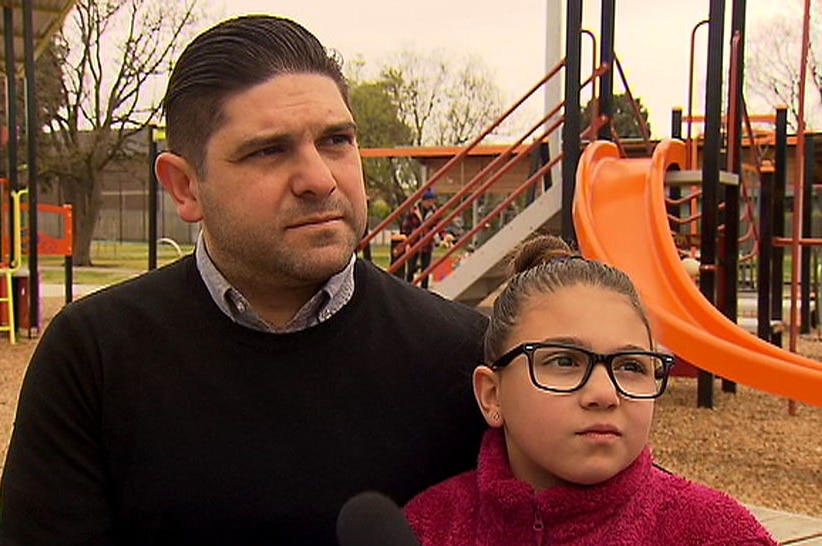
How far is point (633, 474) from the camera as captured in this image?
4.97 feet

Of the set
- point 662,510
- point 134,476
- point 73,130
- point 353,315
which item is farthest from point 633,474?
point 73,130

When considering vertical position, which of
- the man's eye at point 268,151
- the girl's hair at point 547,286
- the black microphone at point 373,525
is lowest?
the black microphone at point 373,525

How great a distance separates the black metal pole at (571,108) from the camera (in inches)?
284

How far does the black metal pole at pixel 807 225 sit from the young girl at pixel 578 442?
9514 mm

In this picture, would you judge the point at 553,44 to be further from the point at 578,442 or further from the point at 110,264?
the point at 110,264

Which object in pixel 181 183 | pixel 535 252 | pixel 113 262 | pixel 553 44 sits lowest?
pixel 113 262

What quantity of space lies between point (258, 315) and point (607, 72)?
6.52 meters

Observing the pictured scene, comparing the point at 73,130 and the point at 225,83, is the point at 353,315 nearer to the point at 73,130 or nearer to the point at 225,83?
the point at 225,83

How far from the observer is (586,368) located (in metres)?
1.50

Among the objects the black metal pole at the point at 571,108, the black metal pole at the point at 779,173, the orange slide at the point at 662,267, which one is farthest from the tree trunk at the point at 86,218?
the orange slide at the point at 662,267

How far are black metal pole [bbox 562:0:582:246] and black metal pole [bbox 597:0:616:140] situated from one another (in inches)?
23.9

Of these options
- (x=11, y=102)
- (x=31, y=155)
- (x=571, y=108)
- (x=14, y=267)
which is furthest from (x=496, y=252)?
(x=11, y=102)

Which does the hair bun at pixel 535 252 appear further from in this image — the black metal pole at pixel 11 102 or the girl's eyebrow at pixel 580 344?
the black metal pole at pixel 11 102

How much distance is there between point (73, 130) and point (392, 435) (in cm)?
2979
